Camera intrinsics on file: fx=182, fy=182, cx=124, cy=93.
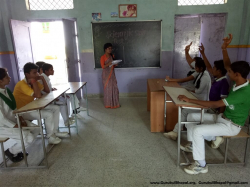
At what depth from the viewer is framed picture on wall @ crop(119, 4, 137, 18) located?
14.0 feet

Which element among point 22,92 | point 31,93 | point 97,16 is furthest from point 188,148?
point 97,16

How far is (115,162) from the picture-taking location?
2135mm

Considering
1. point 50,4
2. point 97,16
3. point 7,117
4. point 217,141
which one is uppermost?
point 50,4

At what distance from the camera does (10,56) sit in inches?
173

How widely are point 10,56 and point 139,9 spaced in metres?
3.29

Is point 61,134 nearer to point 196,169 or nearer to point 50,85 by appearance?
point 50,85

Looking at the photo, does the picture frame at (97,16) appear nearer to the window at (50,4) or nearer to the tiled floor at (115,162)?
the window at (50,4)

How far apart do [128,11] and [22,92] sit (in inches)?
122

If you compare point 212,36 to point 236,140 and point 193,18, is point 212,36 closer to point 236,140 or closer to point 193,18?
point 193,18

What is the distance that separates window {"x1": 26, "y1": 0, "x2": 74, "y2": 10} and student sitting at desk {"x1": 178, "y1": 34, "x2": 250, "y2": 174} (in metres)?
3.84

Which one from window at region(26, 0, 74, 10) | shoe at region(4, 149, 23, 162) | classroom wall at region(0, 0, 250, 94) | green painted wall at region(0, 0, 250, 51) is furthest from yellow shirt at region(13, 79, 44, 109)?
window at region(26, 0, 74, 10)

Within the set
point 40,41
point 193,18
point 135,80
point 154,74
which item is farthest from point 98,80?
point 40,41

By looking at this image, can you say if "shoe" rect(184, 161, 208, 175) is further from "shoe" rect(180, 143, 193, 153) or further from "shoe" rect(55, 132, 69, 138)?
"shoe" rect(55, 132, 69, 138)

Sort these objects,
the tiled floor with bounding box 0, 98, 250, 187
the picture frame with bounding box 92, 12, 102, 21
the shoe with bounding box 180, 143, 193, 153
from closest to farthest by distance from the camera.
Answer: the tiled floor with bounding box 0, 98, 250, 187 < the shoe with bounding box 180, 143, 193, 153 < the picture frame with bounding box 92, 12, 102, 21
